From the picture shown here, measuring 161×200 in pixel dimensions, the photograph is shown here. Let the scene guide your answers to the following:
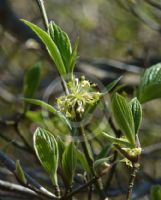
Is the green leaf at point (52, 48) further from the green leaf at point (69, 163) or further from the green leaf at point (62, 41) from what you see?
the green leaf at point (69, 163)

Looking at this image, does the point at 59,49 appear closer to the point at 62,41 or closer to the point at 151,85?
the point at 62,41

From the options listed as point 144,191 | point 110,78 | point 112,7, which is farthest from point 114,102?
point 112,7

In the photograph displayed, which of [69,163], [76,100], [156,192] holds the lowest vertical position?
[156,192]

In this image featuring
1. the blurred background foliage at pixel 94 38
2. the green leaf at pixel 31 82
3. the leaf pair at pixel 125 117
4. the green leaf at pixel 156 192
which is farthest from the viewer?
the blurred background foliage at pixel 94 38

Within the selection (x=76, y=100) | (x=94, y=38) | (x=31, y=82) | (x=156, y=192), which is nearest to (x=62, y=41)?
(x=76, y=100)

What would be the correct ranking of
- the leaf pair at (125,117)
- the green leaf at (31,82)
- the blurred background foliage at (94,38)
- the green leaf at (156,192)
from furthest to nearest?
the blurred background foliage at (94,38) < the green leaf at (31,82) < the green leaf at (156,192) < the leaf pair at (125,117)

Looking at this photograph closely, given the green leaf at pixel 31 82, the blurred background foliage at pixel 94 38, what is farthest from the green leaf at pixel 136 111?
the blurred background foliage at pixel 94 38
